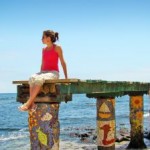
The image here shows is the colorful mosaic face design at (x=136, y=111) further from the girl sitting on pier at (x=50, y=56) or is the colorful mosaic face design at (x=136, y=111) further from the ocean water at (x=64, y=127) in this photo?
the girl sitting on pier at (x=50, y=56)

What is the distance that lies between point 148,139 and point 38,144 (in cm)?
2007

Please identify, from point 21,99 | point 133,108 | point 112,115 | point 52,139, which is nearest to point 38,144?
point 52,139

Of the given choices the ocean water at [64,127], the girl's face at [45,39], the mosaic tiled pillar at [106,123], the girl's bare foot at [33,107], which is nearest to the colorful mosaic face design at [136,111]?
the ocean water at [64,127]

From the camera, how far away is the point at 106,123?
43.9 feet

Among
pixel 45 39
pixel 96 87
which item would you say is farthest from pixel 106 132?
pixel 45 39

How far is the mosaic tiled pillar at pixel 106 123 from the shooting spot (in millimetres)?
13391

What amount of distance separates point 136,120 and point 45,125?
13.6m

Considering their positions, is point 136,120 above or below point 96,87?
below

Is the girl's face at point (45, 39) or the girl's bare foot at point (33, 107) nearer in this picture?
the girl's bare foot at point (33, 107)

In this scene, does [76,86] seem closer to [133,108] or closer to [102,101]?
[102,101]

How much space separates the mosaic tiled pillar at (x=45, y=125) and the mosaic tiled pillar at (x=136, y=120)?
1319 cm

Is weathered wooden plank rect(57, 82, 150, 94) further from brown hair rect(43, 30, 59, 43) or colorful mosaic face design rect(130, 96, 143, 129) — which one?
colorful mosaic face design rect(130, 96, 143, 129)

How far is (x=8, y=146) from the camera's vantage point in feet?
100.0

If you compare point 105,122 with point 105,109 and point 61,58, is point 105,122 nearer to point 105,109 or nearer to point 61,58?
point 105,109
